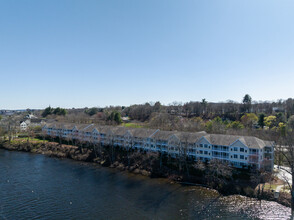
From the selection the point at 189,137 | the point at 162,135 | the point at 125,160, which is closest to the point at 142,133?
the point at 162,135

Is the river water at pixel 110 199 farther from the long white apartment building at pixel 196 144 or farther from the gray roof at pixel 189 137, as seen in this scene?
the gray roof at pixel 189 137

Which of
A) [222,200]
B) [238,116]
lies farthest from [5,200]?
[238,116]

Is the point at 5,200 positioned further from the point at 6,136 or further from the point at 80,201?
the point at 6,136

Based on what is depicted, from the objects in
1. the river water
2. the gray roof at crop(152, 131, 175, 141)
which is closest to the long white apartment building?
the gray roof at crop(152, 131, 175, 141)

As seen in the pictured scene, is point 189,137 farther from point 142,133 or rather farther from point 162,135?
point 142,133

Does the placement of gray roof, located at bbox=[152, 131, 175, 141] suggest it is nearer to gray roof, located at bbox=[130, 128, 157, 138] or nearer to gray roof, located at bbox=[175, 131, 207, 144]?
gray roof, located at bbox=[130, 128, 157, 138]
